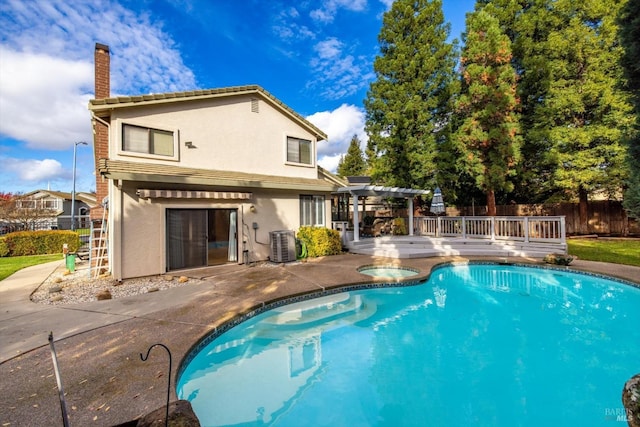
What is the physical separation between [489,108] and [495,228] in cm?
748

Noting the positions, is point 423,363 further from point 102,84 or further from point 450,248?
point 102,84

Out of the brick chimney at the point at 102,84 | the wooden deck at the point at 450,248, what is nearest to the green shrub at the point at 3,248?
the brick chimney at the point at 102,84

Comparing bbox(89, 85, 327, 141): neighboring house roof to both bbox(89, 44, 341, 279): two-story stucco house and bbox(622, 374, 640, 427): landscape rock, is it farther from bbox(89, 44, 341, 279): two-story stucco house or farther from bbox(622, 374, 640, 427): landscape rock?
bbox(622, 374, 640, 427): landscape rock

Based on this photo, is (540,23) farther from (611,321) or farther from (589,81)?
(611,321)

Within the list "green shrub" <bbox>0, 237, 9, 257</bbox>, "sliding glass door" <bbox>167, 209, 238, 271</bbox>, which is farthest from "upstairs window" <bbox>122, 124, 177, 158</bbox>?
"green shrub" <bbox>0, 237, 9, 257</bbox>

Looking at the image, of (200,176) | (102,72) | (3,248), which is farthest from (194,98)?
(3,248)

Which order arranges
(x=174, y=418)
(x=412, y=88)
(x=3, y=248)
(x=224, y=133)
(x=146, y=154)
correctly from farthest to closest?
(x=412, y=88) < (x=3, y=248) < (x=224, y=133) < (x=146, y=154) < (x=174, y=418)

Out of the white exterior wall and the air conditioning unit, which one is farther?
the air conditioning unit

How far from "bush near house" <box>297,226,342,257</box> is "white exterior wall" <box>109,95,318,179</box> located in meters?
3.11

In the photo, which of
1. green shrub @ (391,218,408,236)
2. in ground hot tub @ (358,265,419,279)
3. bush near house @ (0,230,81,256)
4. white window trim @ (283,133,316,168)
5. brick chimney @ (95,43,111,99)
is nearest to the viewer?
in ground hot tub @ (358,265,419,279)

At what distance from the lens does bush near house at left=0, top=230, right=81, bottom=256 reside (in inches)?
643

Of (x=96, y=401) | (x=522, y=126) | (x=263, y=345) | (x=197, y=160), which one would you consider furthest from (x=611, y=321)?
(x=522, y=126)

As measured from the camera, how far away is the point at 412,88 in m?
20.2

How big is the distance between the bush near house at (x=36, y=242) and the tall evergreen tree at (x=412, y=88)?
21.0m
